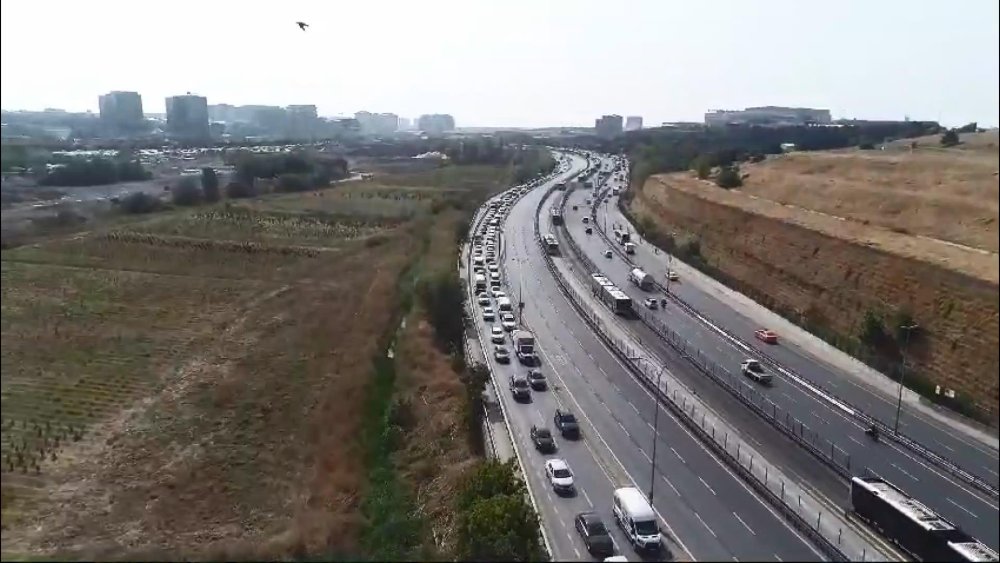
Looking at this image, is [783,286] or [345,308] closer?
[345,308]

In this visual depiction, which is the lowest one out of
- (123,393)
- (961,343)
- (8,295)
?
(123,393)

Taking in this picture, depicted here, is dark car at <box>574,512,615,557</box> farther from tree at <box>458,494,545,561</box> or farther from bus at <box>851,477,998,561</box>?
bus at <box>851,477,998,561</box>

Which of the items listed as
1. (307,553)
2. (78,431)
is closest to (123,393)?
(78,431)

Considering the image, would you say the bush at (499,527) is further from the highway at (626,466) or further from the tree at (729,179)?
the tree at (729,179)

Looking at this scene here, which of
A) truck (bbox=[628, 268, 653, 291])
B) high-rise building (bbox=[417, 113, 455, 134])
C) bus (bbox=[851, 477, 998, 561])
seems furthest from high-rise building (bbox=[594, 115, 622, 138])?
bus (bbox=[851, 477, 998, 561])

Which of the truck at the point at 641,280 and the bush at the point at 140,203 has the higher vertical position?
the bush at the point at 140,203

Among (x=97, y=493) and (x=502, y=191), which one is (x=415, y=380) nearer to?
(x=97, y=493)

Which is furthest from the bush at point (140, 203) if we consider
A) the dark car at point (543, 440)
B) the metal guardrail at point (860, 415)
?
the metal guardrail at point (860, 415)
